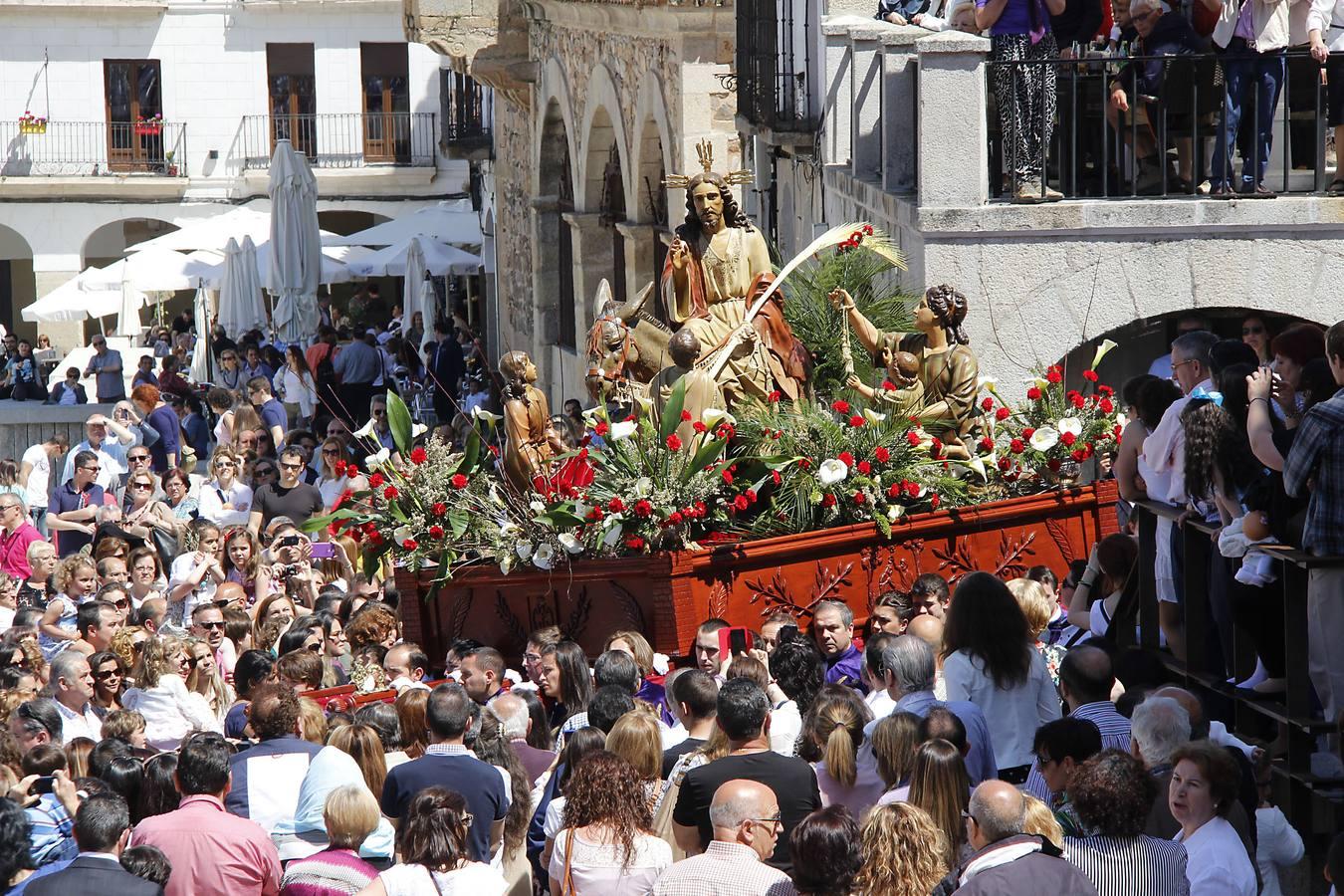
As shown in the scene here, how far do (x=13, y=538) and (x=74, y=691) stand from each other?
5.47 meters

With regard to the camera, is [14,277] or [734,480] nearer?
[734,480]

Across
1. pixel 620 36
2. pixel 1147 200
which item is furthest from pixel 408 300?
pixel 1147 200

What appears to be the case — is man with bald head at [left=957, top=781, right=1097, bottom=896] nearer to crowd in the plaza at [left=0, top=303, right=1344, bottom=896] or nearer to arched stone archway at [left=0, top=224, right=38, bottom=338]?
crowd in the plaza at [left=0, top=303, right=1344, bottom=896]

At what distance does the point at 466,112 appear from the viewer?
103 feet

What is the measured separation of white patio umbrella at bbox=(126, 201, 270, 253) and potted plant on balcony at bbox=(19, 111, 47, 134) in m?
A: 8.73

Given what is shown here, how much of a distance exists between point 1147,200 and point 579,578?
13.8 ft

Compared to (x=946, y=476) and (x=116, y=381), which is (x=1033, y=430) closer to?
(x=946, y=476)

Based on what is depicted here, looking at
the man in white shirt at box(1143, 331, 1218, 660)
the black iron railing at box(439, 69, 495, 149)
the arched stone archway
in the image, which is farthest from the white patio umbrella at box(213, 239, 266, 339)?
the man in white shirt at box(1143, 331, 1218, 660)

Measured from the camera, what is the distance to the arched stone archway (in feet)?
130

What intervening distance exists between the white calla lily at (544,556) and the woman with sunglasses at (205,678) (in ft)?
5.06

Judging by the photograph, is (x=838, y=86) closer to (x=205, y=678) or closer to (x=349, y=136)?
(x=205, y=678)

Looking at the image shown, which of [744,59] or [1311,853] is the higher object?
[744,59]

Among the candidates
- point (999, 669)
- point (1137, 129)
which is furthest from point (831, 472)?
point (1137, 129)

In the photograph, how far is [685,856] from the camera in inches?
269
